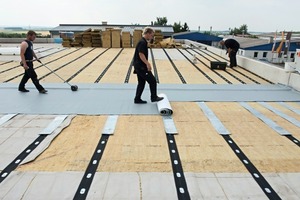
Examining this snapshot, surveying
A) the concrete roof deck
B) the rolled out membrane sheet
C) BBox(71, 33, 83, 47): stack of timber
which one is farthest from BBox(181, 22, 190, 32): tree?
the concrete roof deck

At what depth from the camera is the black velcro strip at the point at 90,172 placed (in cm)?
220

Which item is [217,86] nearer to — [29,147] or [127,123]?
[127,123]

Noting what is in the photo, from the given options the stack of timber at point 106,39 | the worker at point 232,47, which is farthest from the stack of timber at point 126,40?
the worker at point 232,47

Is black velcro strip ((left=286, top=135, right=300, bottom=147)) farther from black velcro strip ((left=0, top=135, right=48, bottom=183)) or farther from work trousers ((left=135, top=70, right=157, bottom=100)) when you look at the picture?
black velcro strip ((left=0, top=135, right=48, bottom=183))

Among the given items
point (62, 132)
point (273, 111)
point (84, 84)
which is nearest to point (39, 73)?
point (84, 84)

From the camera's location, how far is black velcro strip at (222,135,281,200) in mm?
2246

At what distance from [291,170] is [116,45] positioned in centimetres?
1318

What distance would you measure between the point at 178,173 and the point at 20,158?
5.95 feet

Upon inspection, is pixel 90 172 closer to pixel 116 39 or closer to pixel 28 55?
pixel 28 55

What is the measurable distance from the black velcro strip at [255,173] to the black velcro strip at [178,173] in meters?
0.74

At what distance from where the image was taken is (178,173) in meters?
2.52

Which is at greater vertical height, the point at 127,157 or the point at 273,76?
the point at 273,76

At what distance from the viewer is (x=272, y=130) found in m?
3.55

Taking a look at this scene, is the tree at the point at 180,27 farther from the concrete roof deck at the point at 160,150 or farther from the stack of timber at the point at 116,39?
the concrete roof deck at the point at 160,150
